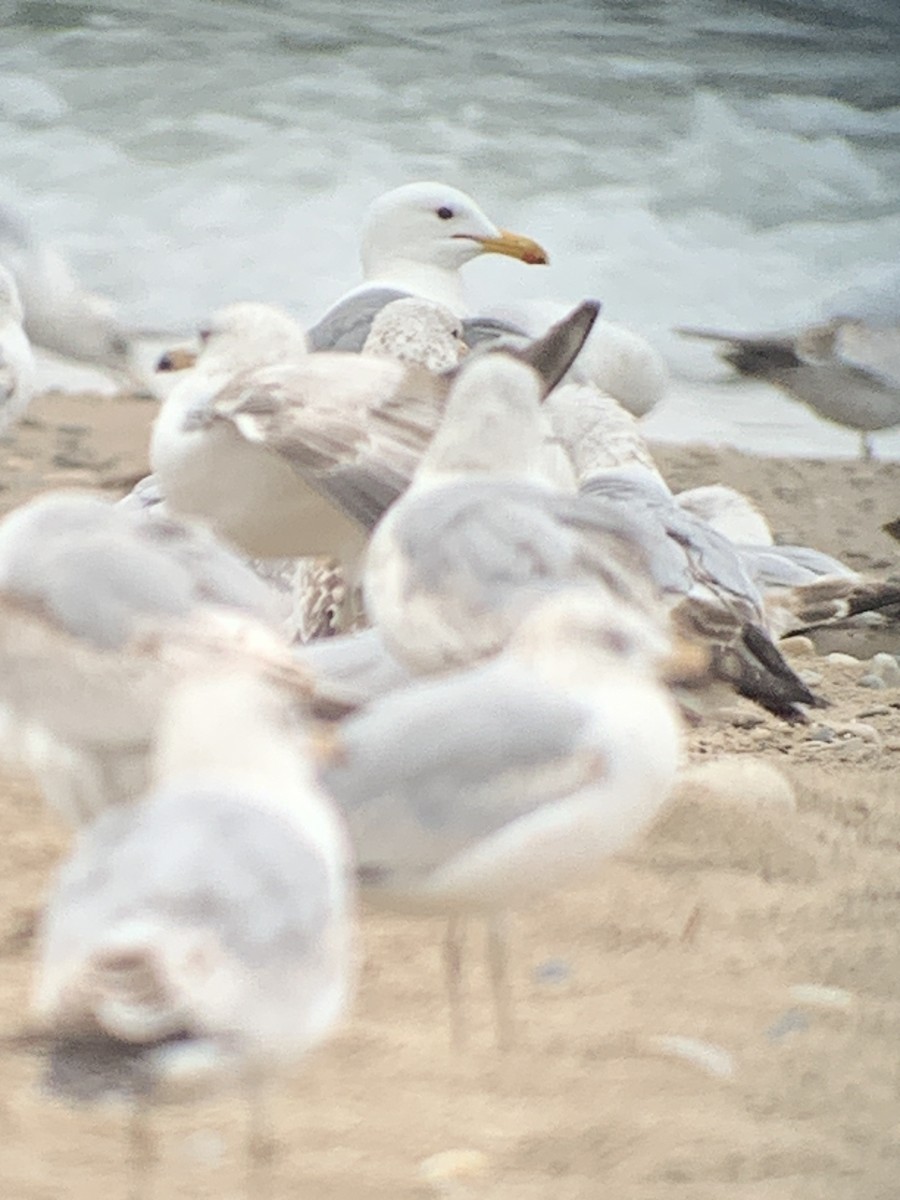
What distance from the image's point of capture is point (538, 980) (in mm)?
2531

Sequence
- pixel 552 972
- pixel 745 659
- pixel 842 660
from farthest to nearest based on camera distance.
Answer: pixel 842 660, pixel 745 659, pixel 552 972

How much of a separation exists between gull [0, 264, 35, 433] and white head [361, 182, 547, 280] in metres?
0.88

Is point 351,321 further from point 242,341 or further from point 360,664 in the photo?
point 360,664

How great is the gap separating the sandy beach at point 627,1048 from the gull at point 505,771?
32cm

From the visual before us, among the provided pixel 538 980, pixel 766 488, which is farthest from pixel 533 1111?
pixel 766 488

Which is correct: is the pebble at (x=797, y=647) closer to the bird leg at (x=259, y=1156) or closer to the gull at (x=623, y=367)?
the gull at (x=623, y=367)

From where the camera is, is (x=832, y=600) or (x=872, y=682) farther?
(x=832, y=600)

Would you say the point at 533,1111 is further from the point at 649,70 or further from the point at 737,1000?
the point at 649,70

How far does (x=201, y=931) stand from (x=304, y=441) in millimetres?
1444

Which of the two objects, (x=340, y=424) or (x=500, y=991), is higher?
(x=340, y=424)

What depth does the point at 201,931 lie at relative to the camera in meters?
1.49

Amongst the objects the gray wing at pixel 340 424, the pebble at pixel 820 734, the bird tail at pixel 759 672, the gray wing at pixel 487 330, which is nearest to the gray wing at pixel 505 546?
the gray wing at pixel 340 424

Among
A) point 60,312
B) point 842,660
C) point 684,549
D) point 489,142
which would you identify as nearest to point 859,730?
point 684,549

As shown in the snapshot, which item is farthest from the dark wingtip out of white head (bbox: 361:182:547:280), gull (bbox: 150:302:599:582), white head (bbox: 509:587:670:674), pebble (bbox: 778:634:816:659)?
white head (bbox: 361:182:547:280)
